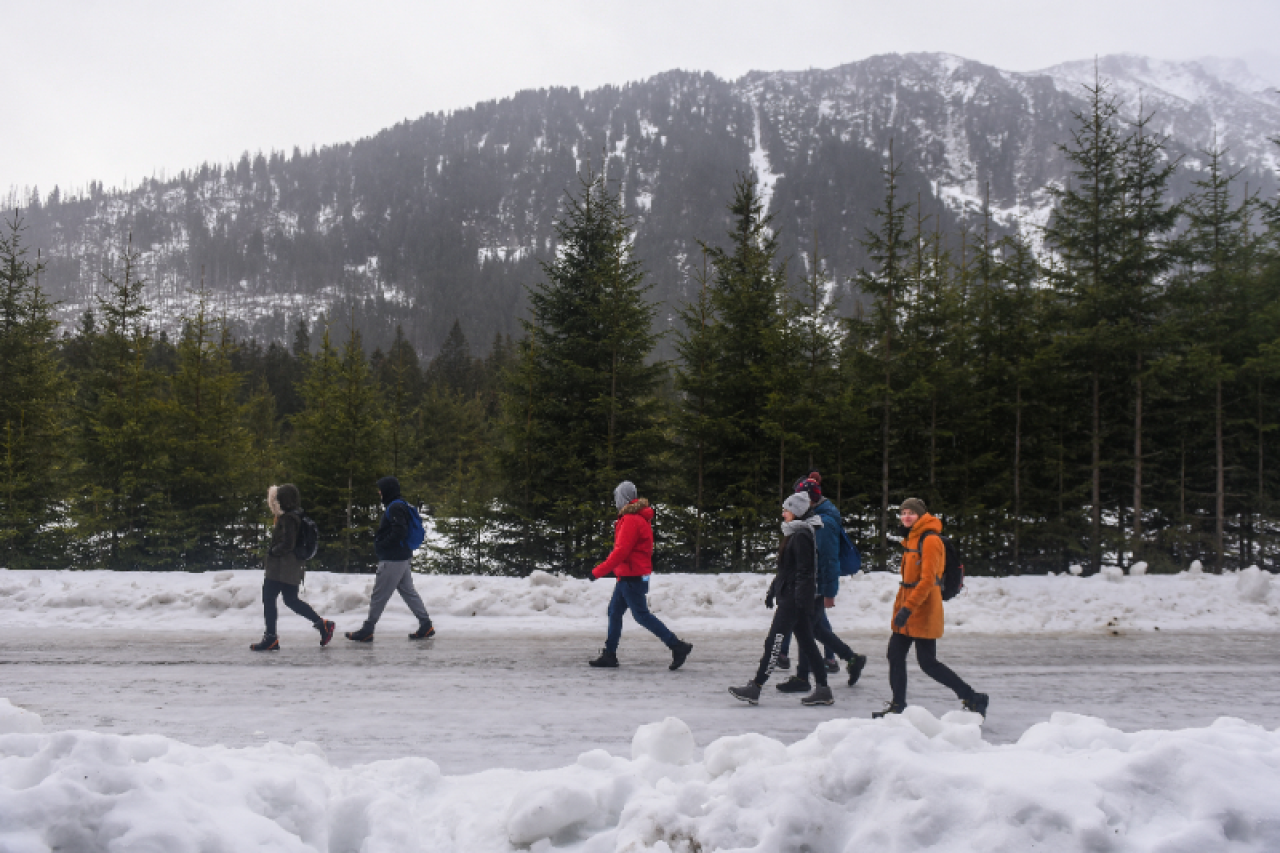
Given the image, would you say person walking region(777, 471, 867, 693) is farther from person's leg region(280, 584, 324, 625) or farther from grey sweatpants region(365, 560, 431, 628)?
person's leg region(280, 584, 324, 625)

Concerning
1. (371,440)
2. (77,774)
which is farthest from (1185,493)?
(77,774)

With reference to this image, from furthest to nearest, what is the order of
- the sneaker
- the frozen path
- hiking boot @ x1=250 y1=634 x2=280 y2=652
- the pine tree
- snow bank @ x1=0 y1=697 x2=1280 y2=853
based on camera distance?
the pine tree, hiking boot @ x1=250 y1=634 x2=280 y2=652, the sneaker, the frozen path, snow bank @ x1=0 y1=697 x2=1280 y2=853

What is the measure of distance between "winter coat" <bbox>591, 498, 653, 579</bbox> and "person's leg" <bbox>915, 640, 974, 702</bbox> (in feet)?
9.30

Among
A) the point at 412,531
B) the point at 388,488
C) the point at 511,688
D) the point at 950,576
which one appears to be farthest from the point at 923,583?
the point at 388,488

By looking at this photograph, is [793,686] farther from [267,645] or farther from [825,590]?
[267,645]

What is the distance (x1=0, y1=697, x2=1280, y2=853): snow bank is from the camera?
2814 mm

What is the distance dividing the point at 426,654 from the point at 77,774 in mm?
4642

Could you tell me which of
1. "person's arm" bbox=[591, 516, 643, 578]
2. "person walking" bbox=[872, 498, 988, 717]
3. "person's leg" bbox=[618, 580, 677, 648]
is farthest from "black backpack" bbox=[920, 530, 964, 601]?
"person's arm" bbox=[591, 516, 643, 578]

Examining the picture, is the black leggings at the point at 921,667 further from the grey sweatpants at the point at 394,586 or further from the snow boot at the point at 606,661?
the grey sweatpants at the point at 394,586

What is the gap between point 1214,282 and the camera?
571 inches

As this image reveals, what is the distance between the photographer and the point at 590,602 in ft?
32.5

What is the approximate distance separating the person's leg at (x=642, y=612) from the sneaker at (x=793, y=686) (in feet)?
4.04

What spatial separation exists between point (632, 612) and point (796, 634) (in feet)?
6.11

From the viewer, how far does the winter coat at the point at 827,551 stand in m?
6.87
